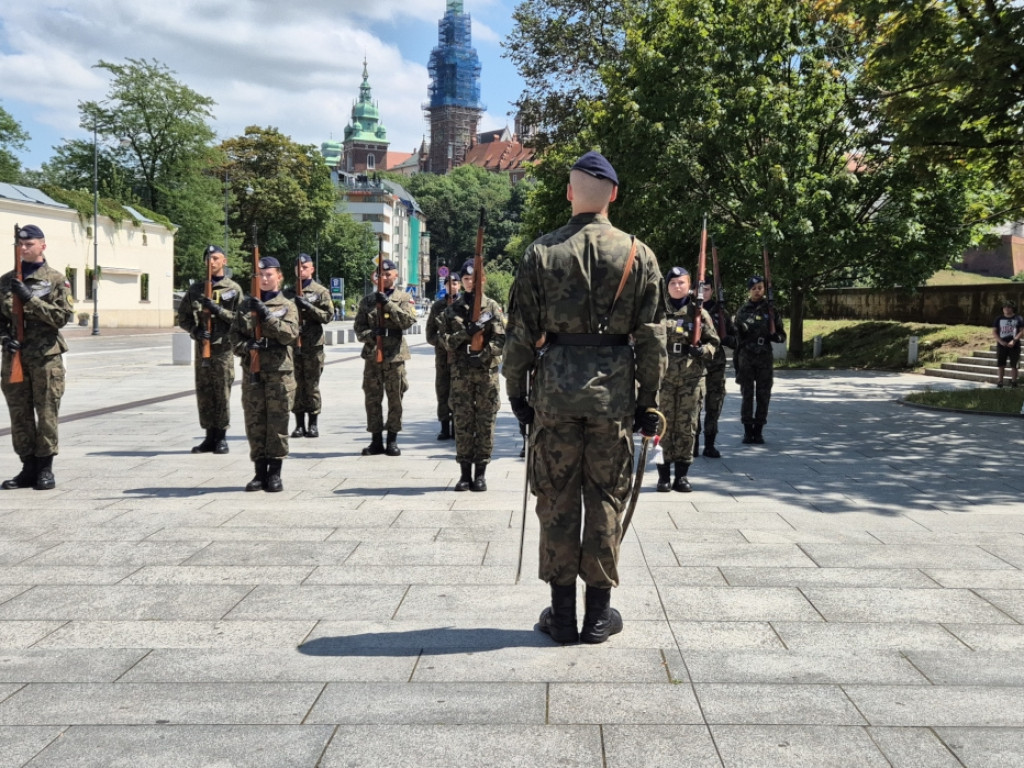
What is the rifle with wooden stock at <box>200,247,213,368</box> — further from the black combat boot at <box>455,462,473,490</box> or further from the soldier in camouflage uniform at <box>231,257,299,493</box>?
the black combat boot at <box>455,462,473,490</box>

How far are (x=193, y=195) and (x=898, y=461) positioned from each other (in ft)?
201

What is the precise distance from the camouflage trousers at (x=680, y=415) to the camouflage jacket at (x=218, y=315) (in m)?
4.69

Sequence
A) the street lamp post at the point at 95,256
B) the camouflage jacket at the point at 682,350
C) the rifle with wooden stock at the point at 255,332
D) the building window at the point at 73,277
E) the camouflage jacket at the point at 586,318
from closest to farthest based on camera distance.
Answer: the camouflage jacket at the point at 586,318 < the rifle with wooden stock at the point at 255,332 < the camouflage jacket at the point at 682,350 < the street lamp post at the point at 95,256 < the building window at the point at 73,277

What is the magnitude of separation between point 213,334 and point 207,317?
193mm

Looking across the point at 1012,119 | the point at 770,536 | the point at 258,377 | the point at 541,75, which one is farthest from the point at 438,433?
the point at 541,75

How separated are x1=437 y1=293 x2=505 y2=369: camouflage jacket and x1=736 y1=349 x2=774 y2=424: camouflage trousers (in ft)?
13.0

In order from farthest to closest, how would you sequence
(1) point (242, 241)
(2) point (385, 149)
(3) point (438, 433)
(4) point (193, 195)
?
1. (2) point (385, 149)
2. (1) point (242, 241)
3. (4) point (193, 195)
4. (3) point (438, 433)

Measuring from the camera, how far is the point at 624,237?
4.43 meters

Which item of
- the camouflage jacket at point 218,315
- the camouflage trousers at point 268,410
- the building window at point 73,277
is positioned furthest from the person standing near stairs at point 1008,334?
the building window at point 73,277

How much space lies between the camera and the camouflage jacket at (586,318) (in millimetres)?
4316

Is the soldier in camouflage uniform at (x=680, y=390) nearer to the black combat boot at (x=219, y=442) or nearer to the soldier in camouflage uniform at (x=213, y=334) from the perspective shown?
the soldier in camouflage uniform at (x=213, y=334)

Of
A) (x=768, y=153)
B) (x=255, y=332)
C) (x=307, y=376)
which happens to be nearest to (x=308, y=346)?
(x=307, y=376)

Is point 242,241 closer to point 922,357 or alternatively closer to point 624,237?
point 922,357

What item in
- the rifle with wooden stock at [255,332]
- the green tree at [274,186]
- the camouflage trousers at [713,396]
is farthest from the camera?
the green tree at [274,186]
